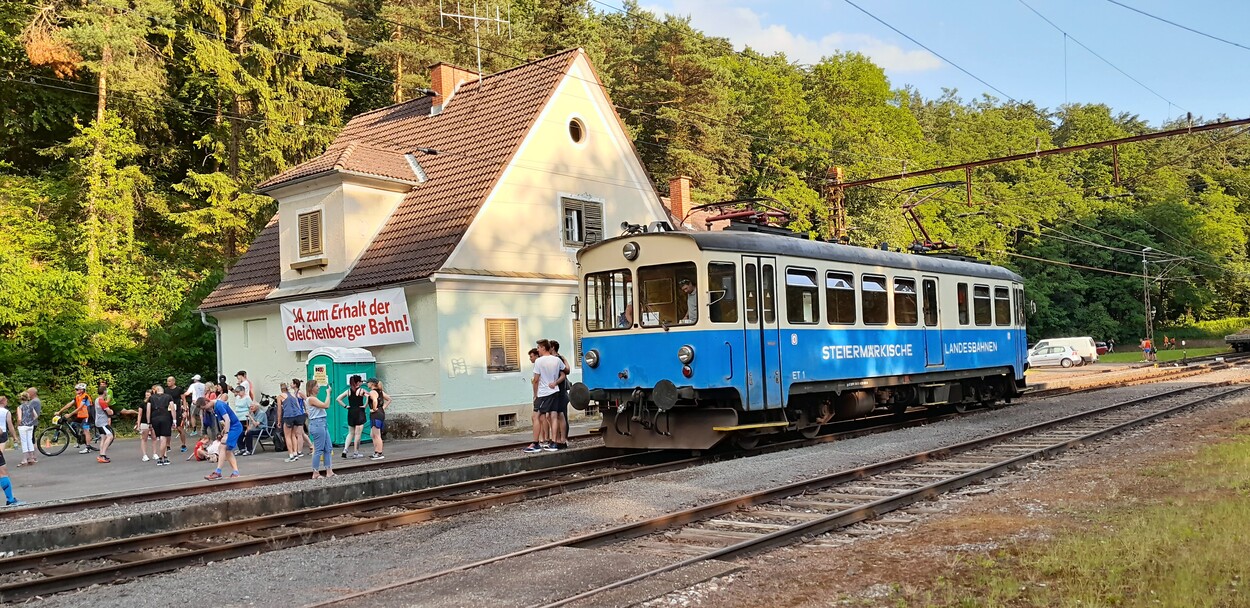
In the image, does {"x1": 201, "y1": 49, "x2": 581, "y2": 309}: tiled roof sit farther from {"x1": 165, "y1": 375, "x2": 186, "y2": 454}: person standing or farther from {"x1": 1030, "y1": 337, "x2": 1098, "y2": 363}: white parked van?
{"x1": 1030, "y1": 337, "x2": 1098, "y2": 363}: white parked van

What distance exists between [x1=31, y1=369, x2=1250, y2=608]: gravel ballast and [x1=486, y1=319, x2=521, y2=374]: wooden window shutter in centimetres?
758

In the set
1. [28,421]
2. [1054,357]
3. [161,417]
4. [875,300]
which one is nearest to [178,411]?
[28,421]

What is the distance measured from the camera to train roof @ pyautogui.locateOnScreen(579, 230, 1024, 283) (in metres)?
14.0

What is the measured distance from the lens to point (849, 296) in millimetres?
16250

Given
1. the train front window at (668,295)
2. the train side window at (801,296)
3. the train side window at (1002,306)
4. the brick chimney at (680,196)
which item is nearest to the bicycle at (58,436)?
the train front window at (668,295)

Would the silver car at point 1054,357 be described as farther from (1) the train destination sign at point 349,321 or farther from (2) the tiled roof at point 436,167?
(1) the train destination sign at point 349,321

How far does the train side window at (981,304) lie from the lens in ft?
67.2

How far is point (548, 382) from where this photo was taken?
15.7m

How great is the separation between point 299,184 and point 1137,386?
953 inches

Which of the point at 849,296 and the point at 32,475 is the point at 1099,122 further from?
the point at 32,475

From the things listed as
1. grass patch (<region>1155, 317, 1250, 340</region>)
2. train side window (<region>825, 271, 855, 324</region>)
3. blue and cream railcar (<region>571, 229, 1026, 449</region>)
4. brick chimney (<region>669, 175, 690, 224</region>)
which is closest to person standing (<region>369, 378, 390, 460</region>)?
blue and cream railcar (<region>571, 229, 1026, 449</region>)

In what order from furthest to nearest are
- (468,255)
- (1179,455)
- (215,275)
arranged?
1. (215,275)
2. (468,255)
3. (1179,455)

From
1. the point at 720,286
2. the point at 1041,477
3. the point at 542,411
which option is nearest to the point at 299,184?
the point at 542,411

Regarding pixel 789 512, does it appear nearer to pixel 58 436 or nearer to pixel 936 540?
pixel 936 540
